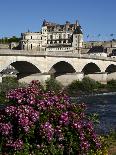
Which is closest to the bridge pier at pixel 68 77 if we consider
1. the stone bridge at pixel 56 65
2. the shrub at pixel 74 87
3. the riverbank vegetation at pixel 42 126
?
the stone bridge at pixel 56 65

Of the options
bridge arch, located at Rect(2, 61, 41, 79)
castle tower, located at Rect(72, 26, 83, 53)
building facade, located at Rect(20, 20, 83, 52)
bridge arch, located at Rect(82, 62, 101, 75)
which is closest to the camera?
bridge arch, located at Rect(2, 61, 41, 79)

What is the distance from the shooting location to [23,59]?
55781mm

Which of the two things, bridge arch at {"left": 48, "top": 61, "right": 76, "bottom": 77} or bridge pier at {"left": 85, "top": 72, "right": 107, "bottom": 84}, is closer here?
bridge arch at {"left": 48, "top": 61, "right": 76, "bottom": 77}

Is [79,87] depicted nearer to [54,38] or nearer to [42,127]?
[42,127]

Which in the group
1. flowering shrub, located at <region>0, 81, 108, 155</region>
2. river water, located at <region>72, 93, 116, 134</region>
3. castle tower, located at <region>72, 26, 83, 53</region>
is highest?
castle tower, located at <region>72, 26, 83, 53</region>

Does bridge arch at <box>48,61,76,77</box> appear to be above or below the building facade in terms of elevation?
below

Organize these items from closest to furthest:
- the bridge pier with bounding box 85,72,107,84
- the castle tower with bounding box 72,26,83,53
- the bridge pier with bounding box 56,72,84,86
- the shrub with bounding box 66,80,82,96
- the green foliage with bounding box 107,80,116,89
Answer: the shrub with bounding box 66,80,82,96 → the bridge pier with bounding box 56,72,84,86 → the green foliage with bounding box 107,80,116,89 → the bridge pier with bounding box 85,72,107,84 → the castle tower with bounding box 72,26,83,53

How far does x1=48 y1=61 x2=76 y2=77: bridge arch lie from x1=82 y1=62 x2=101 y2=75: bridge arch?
20.4 ft

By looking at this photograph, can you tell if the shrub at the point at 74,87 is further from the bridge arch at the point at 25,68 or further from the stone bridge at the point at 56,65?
the bridge arch at the point at 25,68

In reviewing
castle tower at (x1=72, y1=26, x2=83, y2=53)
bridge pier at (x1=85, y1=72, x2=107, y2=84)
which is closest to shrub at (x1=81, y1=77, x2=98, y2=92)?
bridge pier at (x1=85, y1=72, x2=107, y2=84)

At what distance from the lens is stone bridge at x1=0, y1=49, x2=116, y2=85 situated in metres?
55.2

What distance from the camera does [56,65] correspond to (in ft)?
220

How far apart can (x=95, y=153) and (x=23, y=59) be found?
1734 inches

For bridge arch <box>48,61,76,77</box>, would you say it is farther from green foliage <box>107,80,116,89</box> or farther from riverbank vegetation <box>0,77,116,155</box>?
riverbank vegetation <box>0,77,116,155</box>
